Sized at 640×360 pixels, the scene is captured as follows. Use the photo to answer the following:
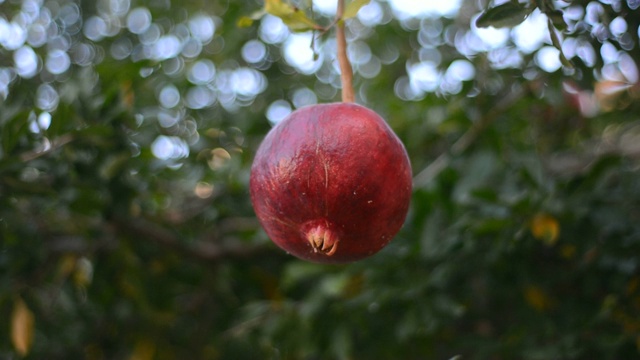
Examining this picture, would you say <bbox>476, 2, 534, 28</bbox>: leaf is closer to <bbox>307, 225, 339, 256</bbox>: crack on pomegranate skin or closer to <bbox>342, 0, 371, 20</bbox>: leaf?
<bbox>342, 0, 371, 20</bbox>: leaf

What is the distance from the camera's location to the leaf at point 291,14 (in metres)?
1.15

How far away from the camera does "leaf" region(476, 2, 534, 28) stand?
1.12 meters

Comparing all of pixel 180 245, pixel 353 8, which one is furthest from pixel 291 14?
pixel 180 245

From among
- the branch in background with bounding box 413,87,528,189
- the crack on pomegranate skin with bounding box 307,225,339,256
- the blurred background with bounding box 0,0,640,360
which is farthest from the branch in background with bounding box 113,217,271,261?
the crack on pomegranate skin with bounding box 307,225,339,256

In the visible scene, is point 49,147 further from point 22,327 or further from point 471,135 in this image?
point 471,135

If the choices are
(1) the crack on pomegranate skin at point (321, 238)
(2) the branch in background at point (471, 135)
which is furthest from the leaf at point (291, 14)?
(2) the branch in background at point (471, 135)

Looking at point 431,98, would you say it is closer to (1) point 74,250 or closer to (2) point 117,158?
(2) point 117,158

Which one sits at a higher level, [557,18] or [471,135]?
[557,18]

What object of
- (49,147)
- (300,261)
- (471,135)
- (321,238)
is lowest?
(300,261)

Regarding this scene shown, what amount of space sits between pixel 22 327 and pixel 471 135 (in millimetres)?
1536

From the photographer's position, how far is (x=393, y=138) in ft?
3.36

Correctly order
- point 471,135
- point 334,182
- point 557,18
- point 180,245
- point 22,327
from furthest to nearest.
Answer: point 180,245, point 471,135, point 22,327, point 557,18, point 334,182

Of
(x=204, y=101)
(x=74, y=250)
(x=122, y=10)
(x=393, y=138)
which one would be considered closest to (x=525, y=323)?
(x=393, y=138)

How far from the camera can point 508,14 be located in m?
1.12
